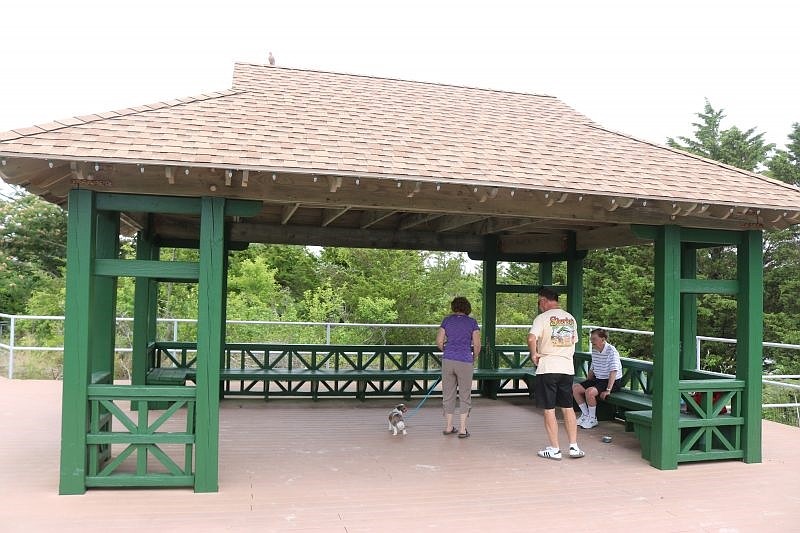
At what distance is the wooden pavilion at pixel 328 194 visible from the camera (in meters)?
4.56

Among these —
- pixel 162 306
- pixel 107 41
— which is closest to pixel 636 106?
pixel 107 41

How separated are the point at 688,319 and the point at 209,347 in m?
5.24

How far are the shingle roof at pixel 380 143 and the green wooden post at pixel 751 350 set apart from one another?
76cm

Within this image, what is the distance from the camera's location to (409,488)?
482 cm

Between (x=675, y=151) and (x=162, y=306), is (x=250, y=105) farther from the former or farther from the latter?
(x=162, y=306)

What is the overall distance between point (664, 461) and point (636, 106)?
48721 millimetres

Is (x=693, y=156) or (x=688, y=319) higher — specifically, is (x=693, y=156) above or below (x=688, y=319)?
above

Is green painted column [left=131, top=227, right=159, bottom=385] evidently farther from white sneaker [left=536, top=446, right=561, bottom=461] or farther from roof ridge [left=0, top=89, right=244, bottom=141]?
white sneaker [left=536, top=446, right=561, bottom=461]

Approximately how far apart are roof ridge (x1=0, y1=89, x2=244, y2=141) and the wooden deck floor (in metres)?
2.60

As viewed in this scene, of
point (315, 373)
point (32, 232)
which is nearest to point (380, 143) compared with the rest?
point (315, 373)

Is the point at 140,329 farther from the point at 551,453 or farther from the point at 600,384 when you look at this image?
the point at 600,384

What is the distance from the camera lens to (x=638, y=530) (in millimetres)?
4031

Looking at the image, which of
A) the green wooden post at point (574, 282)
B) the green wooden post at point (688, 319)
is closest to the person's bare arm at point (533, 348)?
the green wooden post at point (688, 319)

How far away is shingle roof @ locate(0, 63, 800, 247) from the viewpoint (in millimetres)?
4516
